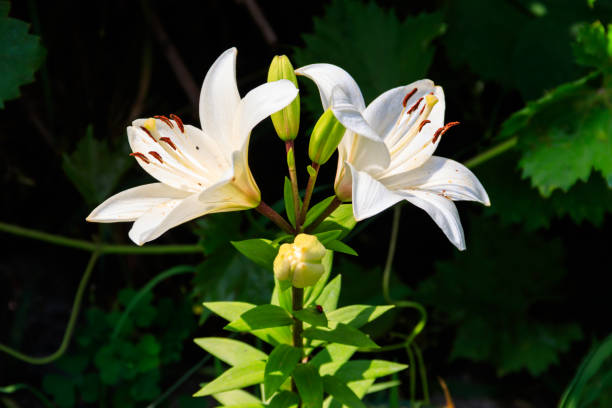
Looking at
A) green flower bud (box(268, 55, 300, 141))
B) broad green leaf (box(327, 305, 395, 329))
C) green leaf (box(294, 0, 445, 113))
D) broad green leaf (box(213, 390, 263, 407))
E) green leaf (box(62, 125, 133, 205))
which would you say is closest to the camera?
green flower bud (box(268, 55, 300, 141))

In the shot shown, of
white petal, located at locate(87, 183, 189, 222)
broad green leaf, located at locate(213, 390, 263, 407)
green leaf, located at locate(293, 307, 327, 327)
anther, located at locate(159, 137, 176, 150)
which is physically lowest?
broad green leaf, located at locate(213, 390, 263, 407)

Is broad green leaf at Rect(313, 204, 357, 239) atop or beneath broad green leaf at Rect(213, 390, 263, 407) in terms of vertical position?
atop

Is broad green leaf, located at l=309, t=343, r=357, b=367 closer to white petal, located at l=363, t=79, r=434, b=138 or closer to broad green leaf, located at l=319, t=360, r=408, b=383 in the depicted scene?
broad green leaf, located at l=319, t=360, r=408, b=383

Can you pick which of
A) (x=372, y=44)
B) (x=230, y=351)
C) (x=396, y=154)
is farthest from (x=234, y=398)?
(x=372, y=44)

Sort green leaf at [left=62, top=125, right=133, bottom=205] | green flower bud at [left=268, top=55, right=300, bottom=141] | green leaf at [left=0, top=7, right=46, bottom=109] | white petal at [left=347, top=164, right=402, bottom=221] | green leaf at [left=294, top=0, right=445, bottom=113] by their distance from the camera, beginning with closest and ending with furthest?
white petal at [left=347, top=164, right=402, bottom=221] < green flower bud at [left=268, top=55, right=300, bottom=141] < green leaf at [left=0, top=7, right=46, bottom=109] < green leaf at [left=62, top=125, right=133, bottom=205] < green leaf at [left=294, top=0, right=445, bottom=113]

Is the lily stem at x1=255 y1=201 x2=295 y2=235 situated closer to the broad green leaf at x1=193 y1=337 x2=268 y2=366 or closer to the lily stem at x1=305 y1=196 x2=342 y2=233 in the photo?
the lily stem at x1=305 y1=196 x2=342 y2=233

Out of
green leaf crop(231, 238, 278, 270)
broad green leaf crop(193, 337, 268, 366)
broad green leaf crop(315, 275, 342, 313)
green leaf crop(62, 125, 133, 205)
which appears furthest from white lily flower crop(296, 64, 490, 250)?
green leaf crop(62, 125, 133, 205)

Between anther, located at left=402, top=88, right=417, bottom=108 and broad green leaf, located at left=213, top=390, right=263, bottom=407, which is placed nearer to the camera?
anther, located at left=402, top=88, right=417, bottom=108
